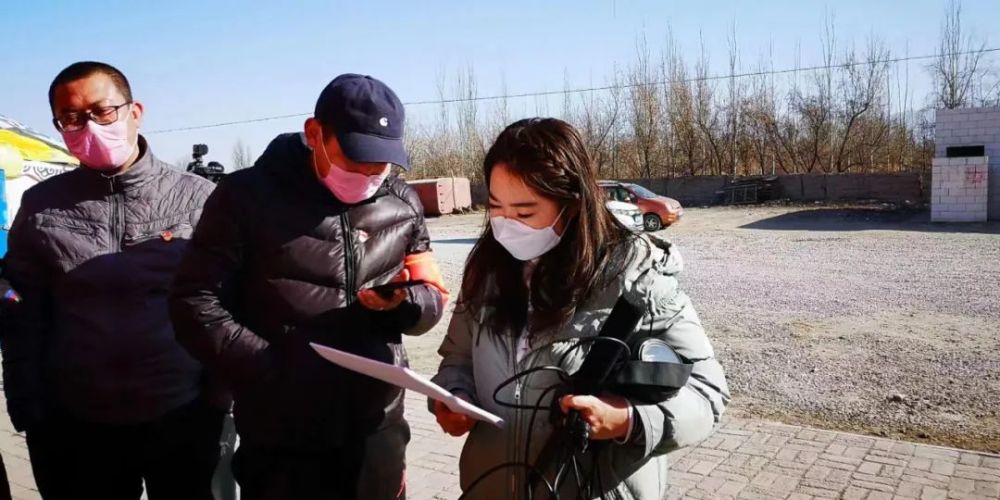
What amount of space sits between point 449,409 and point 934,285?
37.6 feet

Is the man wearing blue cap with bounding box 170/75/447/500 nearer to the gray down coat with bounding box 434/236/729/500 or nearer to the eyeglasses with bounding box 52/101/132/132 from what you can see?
the gray down coat with bounding box 434/236/729/500

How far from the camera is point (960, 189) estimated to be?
891 inches

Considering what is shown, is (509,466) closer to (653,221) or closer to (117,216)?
(117,216)

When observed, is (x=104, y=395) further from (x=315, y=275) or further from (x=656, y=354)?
(x=656, y=354)

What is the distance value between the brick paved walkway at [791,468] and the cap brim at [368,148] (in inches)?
108

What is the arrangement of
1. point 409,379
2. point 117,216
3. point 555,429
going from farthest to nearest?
point 117,216 → point 555,429 → point 409,379

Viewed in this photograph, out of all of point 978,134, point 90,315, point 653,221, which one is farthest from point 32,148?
point 978,134

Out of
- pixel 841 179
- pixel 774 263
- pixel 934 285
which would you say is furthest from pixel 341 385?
pixel 841 179

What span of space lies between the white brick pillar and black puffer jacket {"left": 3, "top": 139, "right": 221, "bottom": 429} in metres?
24.6

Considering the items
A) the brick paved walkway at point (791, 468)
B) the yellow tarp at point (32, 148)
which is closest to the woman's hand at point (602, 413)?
the brick paved walkway at point (791, 468)

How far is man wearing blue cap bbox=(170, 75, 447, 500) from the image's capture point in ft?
6.99

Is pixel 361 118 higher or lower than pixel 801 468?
higher

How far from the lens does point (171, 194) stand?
9.28ft

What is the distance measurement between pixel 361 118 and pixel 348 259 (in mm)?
405
